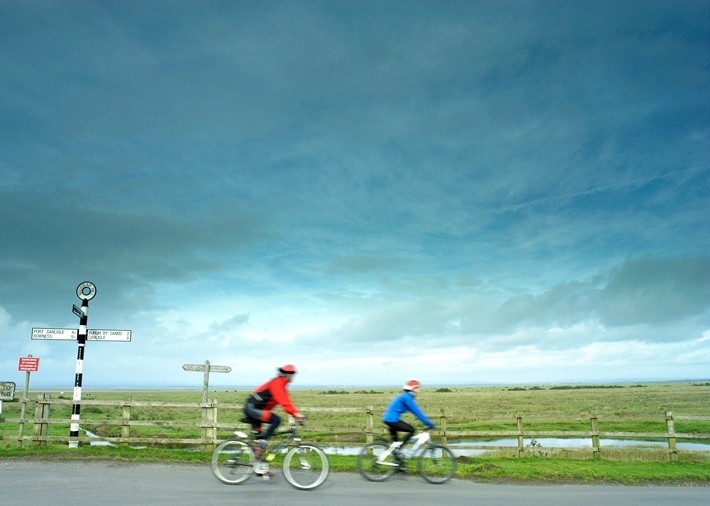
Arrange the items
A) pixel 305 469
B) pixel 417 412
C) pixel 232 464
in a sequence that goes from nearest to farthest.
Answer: pixel 305 469 < pixel 232 464 < pixel 417 412

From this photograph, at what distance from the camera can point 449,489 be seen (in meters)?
10.4

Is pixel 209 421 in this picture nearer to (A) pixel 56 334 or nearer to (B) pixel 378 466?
(A) pixel 56 334

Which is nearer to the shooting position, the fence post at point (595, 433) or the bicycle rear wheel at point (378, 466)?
the bicycle rear wheel at point (378, 466)

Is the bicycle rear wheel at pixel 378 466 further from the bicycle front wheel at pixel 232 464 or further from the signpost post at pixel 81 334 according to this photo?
the signpost post at pixel 81 334

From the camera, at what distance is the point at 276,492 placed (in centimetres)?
971

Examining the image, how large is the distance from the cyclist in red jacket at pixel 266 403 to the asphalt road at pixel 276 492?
3.15 ft

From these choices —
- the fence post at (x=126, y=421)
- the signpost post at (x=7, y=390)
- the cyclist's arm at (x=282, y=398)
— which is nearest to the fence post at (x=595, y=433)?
the cyclist's arm at (x=282, y=398)

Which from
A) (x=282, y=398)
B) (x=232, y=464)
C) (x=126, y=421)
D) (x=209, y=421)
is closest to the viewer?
(x=282, y=398)

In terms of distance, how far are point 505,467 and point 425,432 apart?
295 cm

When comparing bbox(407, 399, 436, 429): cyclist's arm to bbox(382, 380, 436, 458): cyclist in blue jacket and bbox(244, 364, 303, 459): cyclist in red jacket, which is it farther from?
bbox(244, 364, 303, 459): cyclist in red jacket

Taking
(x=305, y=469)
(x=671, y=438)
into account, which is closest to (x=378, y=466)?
(x=305, y=469)

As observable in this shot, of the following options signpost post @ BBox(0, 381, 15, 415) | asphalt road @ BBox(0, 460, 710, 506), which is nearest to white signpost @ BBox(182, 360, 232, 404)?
asphalt road @ BBox(0, 460, 710, 506)

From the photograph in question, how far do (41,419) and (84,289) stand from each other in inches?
156

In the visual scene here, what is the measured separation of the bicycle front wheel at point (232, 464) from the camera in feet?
34.1
